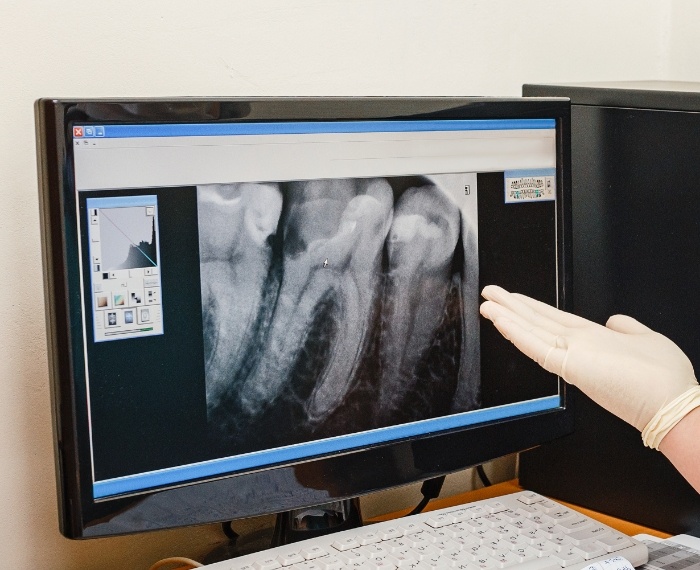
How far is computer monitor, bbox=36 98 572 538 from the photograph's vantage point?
0.65m

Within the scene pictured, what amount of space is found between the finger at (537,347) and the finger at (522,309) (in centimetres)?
2

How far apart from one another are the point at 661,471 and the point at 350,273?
1.24ft

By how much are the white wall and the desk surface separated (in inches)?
9.4

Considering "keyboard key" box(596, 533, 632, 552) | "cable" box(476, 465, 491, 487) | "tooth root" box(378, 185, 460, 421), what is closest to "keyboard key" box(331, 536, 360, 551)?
"tooth root" box(378, 185, 460, 421)

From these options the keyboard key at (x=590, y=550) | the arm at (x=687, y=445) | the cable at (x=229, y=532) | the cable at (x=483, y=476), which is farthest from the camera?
the cable at (x=483, y=476)

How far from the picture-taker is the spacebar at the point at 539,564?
715mm

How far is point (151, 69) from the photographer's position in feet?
2.70

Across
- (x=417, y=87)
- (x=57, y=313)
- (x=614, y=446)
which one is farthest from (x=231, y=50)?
(x=614, y=446)

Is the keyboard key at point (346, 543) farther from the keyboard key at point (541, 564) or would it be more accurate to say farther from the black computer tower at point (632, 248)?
the black computer tower at point (632, 248)

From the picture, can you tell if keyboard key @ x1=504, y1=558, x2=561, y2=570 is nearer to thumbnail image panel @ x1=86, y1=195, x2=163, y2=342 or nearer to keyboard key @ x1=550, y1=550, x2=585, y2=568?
keyboard key @ x1=550, y1=550, x2=585, y2=568

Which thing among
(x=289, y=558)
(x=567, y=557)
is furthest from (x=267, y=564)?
(x=567, y=557)

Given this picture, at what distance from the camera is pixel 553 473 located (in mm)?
985

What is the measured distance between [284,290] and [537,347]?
0.20 metres

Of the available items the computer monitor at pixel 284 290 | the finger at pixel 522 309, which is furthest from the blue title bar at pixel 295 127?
the finger at pixel 522 309
